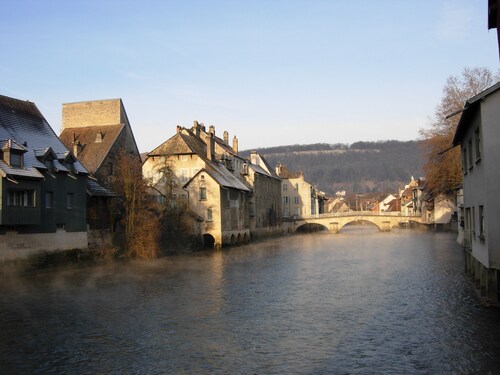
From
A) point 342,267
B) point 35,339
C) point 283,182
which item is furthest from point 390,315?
point 283,182

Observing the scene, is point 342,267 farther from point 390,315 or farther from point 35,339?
point 35,339

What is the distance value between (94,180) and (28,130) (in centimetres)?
739

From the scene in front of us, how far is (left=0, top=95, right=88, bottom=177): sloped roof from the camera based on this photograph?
111ft

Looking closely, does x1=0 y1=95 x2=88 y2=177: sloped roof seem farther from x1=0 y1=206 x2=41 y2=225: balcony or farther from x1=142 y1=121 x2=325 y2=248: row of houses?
x1=142 y1=121 x2=325 y2=248: row of houses

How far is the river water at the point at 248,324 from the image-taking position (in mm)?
13398

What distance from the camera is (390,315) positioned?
1898 centimetres

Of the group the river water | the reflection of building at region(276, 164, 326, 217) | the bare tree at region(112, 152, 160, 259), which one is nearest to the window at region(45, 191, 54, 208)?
the river water

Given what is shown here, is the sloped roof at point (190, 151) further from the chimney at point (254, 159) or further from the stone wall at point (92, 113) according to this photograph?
the chimney at point (254, 159)

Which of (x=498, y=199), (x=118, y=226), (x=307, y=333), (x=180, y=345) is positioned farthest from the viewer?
(x=118, y=226)

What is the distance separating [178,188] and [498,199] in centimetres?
4108

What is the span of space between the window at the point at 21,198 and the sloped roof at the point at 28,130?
47.4 inches

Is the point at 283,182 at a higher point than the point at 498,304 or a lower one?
higher

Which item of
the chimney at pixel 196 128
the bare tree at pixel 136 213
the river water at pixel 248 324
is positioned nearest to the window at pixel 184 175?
the chimney at pixel 196 128

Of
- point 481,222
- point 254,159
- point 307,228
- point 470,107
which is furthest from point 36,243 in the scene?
point 307,228
